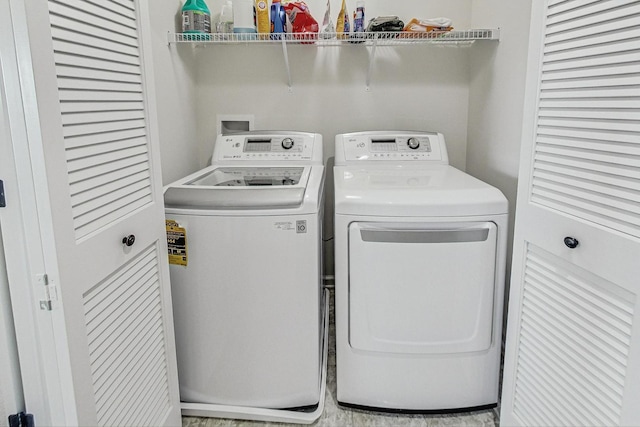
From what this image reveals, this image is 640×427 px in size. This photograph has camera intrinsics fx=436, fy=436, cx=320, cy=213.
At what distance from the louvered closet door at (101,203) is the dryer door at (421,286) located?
2.31 feet

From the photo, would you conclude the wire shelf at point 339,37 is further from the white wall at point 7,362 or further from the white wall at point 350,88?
the white wall at point 7,362

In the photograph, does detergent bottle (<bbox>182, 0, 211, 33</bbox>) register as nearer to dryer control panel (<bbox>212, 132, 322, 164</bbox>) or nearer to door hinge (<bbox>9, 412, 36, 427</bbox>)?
dryer control panel (<bbox>212, 132, 322, 164</bbox>)

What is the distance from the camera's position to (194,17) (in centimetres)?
216

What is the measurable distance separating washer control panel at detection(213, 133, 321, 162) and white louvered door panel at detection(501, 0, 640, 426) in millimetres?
1241

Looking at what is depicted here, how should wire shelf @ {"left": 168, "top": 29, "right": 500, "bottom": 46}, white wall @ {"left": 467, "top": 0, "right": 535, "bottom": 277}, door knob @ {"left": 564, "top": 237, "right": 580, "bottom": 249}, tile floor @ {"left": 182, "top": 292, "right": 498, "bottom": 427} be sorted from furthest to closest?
wire shelf @ {"left": 168, "top": 29, "right": 500, "bottom": 46}
white wall @ {"left": 467, "top": 0, "right": 535, "bottom": 277}
tile floor @ {"left": 182, "top": 292, "right": 498, "bottom": 427}
door knob @ {"left": 564, "top": 237, "right": 580, "bottom": 249}

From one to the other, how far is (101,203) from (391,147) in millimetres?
1608

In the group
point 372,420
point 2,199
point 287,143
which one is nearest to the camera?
point 2,199

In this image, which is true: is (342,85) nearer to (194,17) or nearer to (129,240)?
(194,17)

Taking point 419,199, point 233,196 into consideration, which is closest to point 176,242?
point 233,196

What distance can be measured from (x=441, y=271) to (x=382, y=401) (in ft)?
1.97

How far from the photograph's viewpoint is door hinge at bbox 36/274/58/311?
903mm

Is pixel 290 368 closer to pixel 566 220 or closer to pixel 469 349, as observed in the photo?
pixel 469 349

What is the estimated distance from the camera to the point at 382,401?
1749mm

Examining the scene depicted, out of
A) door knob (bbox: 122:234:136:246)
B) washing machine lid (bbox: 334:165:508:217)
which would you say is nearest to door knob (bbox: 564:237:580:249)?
washing machine lid (bbox: 334:165:508:217)
